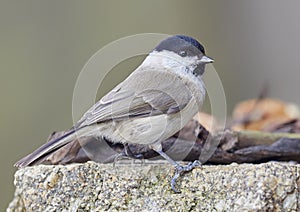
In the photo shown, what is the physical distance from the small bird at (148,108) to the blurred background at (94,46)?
2.31 meters

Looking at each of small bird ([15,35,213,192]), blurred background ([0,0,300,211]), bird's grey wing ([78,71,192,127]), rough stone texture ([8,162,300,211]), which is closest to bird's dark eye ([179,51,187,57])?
small bird ([15,35,213,192])

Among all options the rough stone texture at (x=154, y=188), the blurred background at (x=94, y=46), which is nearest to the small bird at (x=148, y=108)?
the rough stone texture at (x=154, y=188)

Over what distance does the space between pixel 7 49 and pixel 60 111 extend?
78 cm

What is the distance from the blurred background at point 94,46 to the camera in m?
5.41

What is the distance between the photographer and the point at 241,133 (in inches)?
106

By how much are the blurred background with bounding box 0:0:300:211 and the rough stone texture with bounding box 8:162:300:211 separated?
2.79 meters

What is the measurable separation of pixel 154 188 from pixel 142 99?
19.9 inches

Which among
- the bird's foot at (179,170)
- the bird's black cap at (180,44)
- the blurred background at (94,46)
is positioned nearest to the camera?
the bird's foot at (179,170)

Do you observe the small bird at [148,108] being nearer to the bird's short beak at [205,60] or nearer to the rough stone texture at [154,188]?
the bird's short beak at [205,60]

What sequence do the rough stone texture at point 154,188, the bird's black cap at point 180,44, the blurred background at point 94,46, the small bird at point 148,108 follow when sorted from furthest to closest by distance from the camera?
the blurred background at point 94,46 → the bird's black cap at point 180,44 → the small bird at point 148,108 → the rough stone texture at point 154,188

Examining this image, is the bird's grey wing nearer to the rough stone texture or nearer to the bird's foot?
the rough stone texture

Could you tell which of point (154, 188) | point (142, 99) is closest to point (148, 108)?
point (142, 99)

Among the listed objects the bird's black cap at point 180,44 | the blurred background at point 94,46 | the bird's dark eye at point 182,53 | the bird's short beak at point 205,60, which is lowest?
the blurred background at point 94,46

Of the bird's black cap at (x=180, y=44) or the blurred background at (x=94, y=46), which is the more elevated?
the bird's black cap at (x=180, y=44)
